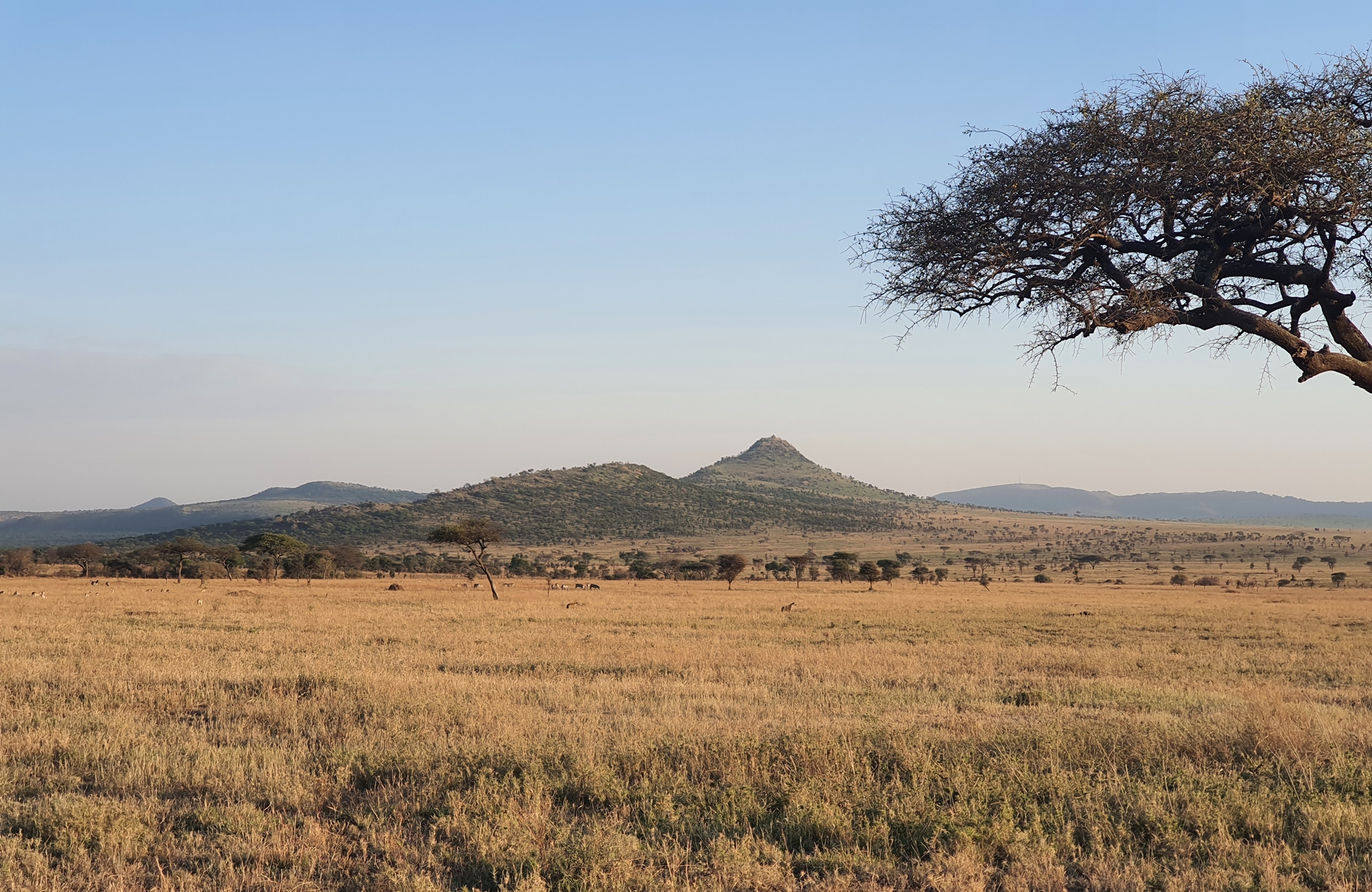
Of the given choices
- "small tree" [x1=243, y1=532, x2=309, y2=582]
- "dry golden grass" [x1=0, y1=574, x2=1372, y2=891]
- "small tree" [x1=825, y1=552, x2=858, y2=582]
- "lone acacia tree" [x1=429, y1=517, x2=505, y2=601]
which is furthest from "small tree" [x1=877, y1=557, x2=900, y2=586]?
"dry golden grass" [x1=0, y1=574, x2=1372, y2=891]

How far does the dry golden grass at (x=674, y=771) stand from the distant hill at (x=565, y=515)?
12278cm

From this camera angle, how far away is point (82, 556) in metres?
75.6

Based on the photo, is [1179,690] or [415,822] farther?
[1179,690]

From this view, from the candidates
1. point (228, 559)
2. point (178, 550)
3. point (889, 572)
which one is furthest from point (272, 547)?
point (889, 572)

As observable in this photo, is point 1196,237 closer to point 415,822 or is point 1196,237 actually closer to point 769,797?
point 769,797

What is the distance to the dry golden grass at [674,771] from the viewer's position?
240 inches

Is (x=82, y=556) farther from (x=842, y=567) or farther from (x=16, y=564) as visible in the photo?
(x=842, y=567)

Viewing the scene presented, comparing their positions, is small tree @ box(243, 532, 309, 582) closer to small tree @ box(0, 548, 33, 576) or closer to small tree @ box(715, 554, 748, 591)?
small tree @ box(0, 548, 33, 576)

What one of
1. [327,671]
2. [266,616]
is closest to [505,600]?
[266,616]

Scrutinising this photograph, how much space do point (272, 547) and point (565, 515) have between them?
96087mm

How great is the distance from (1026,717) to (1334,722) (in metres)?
3.26

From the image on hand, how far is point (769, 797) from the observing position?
7652 mm

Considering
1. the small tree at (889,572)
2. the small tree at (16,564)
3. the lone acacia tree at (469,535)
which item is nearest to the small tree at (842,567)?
the small tree at (889,572)

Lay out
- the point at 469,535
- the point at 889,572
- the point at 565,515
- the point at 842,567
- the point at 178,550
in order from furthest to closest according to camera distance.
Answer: the point at 565,515
the point at 842,567
the point at 889,572
the point at 178,550
the point at 469,535
